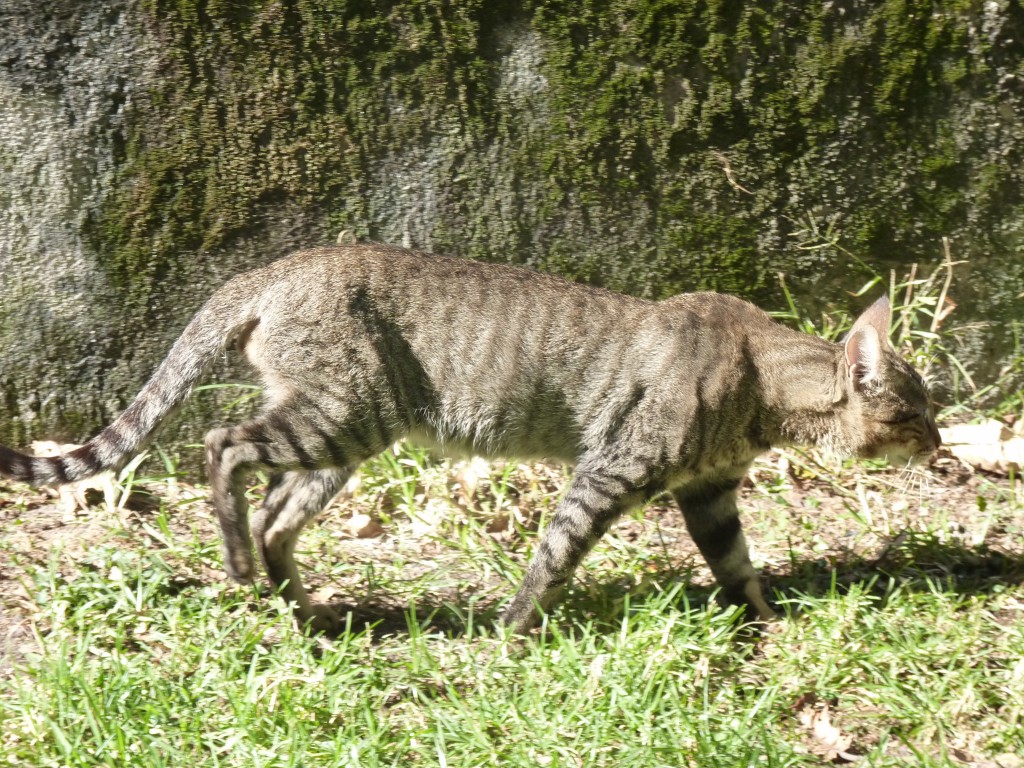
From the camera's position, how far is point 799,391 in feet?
16.6

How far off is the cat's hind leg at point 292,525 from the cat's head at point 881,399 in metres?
2.24

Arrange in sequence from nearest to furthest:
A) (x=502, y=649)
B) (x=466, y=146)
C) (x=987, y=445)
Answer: (x=502, y=649)
(x=466, y=146)
(x=987, y=445)

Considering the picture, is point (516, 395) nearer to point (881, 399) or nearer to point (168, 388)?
point (168, 388)

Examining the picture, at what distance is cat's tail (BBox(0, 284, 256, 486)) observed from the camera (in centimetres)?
471

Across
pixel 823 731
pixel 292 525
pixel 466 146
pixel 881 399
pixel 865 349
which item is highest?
pixel 466 146

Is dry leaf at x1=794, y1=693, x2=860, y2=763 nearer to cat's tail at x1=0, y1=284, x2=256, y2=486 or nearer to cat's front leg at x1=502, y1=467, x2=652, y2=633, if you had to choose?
cat's front leg at x1=502, y1=467, x2=652, y2=633

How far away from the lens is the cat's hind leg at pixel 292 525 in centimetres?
493

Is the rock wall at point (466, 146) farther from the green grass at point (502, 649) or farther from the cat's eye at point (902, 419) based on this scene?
the cat's eye at point (902, 419)

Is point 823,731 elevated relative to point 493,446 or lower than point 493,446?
lower

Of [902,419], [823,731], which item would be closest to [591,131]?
[902,419]

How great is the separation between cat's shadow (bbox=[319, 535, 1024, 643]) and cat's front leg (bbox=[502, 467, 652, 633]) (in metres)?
0.17

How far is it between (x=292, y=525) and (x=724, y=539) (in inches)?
74.8

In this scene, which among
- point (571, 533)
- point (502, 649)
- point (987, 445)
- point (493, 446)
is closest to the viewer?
point (502, 649)

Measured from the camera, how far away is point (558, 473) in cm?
614
